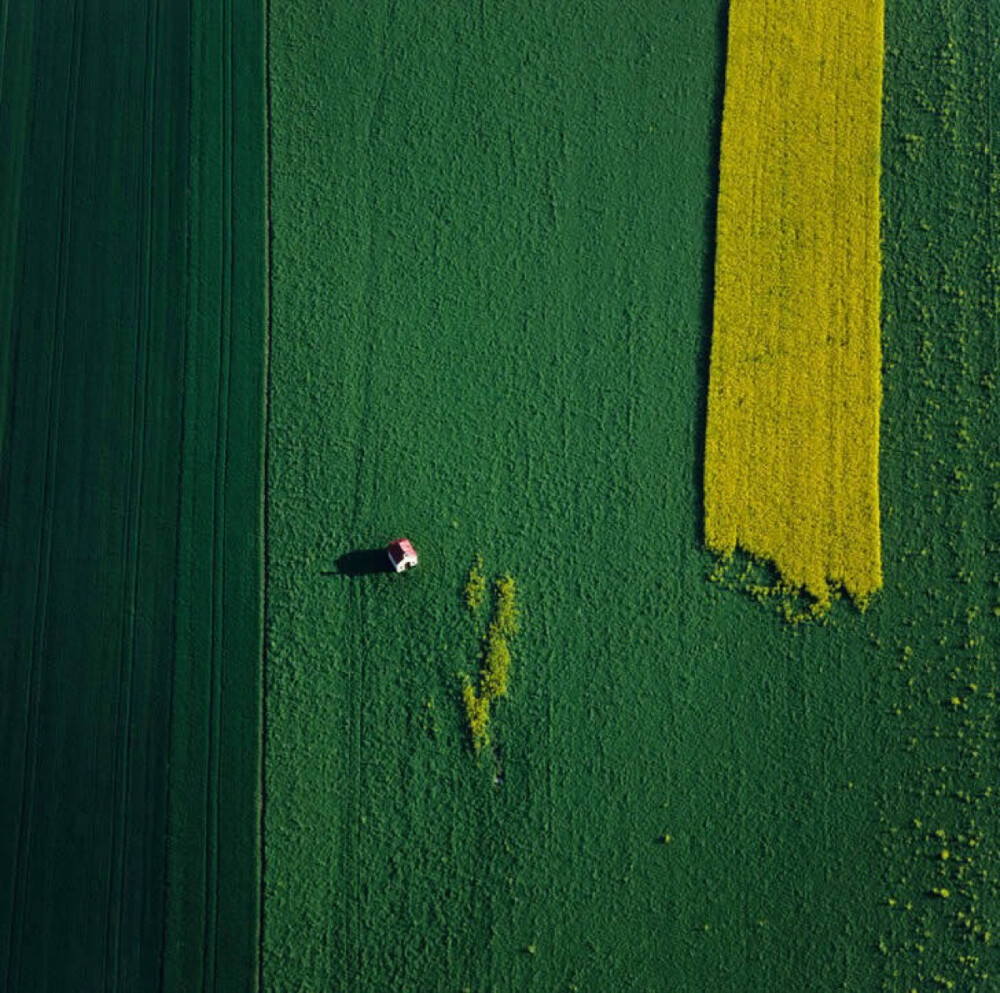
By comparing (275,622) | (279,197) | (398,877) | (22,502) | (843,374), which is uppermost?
(279,197)

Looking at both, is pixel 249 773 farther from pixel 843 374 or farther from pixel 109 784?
pixel 843 374

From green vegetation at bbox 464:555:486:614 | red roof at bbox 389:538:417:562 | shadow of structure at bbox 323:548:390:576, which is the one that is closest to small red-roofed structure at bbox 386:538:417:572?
red roof at bbox 389:538:417:562

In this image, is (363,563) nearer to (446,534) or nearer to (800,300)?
(446,534)

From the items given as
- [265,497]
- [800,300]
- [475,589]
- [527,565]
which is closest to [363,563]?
[475,589]

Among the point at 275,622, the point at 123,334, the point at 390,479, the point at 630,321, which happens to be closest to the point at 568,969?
the point at 275,622

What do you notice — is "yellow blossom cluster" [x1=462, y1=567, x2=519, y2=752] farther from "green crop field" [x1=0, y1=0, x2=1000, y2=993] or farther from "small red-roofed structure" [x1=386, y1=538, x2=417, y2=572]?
"small red-roofed structure" [x1=386, y1=538, x2=417, y2=572]

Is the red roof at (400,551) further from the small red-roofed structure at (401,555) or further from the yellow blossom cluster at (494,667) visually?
the yellow blossom cluster at (494,667)

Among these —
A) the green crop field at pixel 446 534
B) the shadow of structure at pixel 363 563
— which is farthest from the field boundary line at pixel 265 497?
the shadow of structure at pixel 363 563
